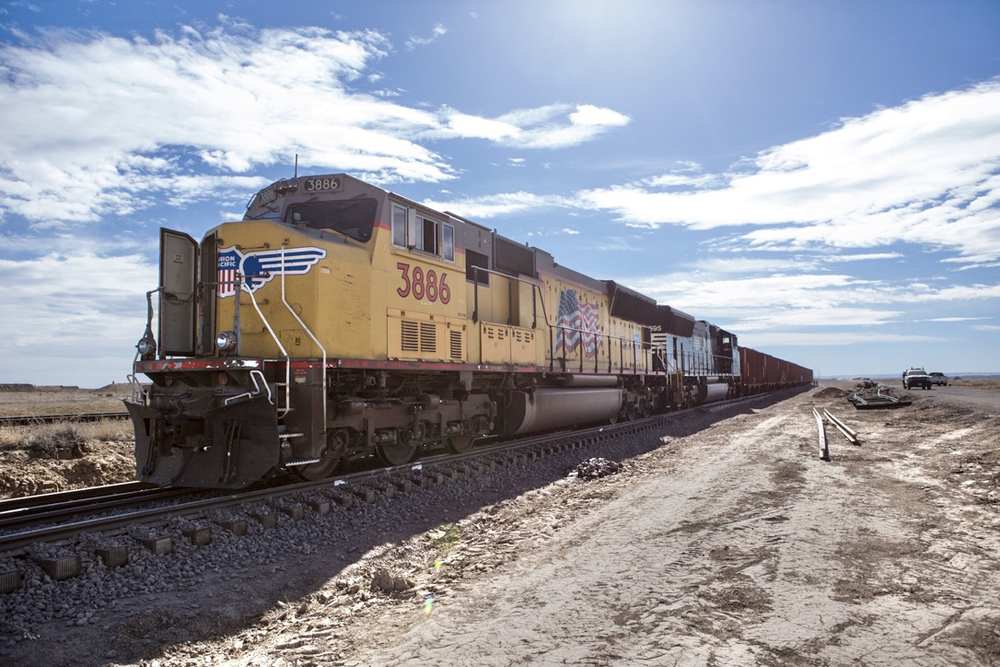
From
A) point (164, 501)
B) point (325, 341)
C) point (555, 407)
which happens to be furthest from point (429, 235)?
point (555, 407)

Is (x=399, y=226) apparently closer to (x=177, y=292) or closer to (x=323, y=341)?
(x=323, y=341)

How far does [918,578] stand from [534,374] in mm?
7970

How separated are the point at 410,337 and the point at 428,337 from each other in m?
0.41

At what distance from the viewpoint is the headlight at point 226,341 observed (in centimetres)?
675

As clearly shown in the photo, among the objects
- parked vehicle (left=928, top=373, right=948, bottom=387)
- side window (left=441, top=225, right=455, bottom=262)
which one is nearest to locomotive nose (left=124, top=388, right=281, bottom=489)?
side window (left=441, top=225, right=455, bottom=262)

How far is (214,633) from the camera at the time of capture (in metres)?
4.03

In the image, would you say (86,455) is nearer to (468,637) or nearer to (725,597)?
(468,637)

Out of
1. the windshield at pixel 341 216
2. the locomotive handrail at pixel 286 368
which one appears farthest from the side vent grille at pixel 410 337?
the locomotive handrail at pixel 286 368

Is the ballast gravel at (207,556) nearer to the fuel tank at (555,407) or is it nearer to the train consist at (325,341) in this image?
the train consist at (325,341)

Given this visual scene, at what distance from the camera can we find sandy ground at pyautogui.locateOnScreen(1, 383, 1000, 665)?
3.46m

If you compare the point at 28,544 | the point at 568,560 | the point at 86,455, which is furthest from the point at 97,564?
the point at 86,455

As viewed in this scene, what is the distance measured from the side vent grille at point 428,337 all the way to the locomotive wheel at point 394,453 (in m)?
1.36

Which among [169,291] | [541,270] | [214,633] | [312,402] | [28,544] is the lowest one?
[214,633]

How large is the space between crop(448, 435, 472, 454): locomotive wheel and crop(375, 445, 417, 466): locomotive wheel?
1.41m
